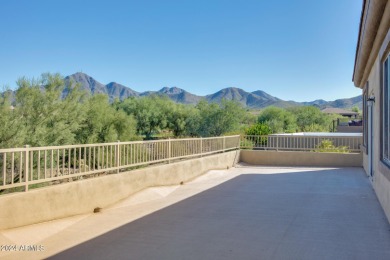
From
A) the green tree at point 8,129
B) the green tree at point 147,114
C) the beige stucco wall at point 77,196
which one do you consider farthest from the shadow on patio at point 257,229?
the green tree at point 147,114

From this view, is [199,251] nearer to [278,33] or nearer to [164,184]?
[164,184]

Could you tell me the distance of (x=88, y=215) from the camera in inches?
255

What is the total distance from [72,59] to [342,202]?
214ft

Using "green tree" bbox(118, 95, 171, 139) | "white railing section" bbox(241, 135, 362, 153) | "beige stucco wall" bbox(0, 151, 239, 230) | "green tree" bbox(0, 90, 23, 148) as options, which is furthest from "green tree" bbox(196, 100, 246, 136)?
"beige stucco wall" bbox(0, 151, 239, 230)

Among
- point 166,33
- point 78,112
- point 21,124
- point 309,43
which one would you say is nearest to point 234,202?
point 21,124

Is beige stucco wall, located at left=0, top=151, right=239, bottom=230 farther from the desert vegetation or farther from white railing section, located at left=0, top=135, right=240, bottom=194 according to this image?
the desert vegetation

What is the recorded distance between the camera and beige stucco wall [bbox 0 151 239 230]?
513 centimetres

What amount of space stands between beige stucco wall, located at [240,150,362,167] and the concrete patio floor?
543cm

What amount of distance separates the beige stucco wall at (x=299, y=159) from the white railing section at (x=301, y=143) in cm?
46

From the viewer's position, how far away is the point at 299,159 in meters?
15.3

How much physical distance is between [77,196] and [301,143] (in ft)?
39.4

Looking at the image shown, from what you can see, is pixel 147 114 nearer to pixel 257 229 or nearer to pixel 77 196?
pixel 77 196

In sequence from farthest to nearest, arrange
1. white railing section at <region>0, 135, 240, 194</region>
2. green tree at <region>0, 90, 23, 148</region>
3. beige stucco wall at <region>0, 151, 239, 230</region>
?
1. green tree at <region>0, 90, 23, 148</region>
2. white railing section at <region>0, 135, 240, 194</region>
3. beige stucco wall at <region>0, 151, 239, 230</region>

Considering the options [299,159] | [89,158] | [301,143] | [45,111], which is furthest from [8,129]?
[301,143]
